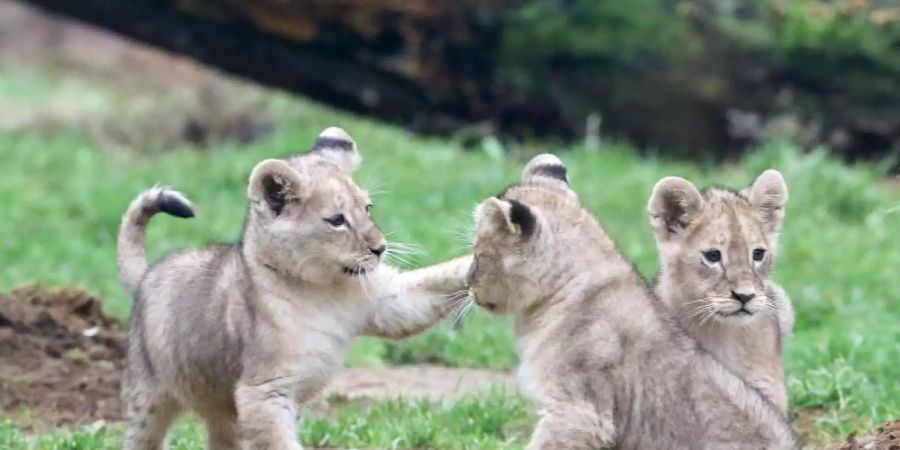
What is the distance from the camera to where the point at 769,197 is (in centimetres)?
720

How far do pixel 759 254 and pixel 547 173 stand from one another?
0.95m

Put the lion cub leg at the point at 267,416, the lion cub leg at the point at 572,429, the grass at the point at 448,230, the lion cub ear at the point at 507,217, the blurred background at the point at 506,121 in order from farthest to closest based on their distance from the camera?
the blurred background at the point at 506,121
the grass at the point at 448,230
the lion cub leg at the point at 267,416
the lion cub ear at the point at 507,217
the lion cub leg at the point at 572,429

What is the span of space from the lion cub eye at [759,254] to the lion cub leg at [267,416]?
199 centimetres

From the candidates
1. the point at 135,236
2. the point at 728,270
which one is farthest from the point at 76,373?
the point at 728,270

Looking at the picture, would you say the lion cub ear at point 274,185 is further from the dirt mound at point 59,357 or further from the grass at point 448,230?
the dirt mound at point 59,357

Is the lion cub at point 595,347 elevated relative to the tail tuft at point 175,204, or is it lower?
lower

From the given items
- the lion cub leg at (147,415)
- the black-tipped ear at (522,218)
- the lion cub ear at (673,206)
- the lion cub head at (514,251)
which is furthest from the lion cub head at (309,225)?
the lion cub ear at (673,206)

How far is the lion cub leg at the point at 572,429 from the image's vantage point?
614cm

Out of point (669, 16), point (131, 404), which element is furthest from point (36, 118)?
point (131, 404)

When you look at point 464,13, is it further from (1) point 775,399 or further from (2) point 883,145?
(1) point 775,399

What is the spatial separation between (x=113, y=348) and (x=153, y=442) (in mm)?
2318

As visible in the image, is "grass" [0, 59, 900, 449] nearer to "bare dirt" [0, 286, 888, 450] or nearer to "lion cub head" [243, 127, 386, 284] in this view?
"bare dirt" [0, 286, 888, 450]

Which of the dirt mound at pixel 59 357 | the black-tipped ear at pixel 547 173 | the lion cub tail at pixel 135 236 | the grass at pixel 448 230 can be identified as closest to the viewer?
the black-tipped ear at pixel 547 173

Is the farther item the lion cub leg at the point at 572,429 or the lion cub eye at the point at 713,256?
the lion cub eye at the point at 713,256
